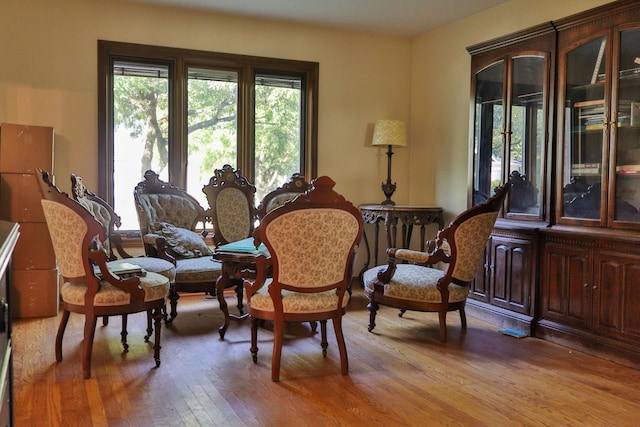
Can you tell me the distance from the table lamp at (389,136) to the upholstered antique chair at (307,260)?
256 centimetres

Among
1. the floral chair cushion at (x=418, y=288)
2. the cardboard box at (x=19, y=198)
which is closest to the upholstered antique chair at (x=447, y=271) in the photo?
the floral chair cushion at (x=418, y=288)

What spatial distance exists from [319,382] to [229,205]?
226 cm

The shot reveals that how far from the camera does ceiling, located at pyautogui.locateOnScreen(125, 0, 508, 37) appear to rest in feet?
15.7

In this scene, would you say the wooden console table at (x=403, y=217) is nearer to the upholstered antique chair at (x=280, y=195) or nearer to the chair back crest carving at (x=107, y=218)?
the upholstered antique chair at (x=280, y=195)

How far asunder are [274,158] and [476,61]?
2.19 m

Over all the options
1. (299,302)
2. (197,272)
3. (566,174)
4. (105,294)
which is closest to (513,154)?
(566,174)

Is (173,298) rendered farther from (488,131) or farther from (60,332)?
(488,131)

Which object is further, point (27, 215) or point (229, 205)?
point (229, 205)

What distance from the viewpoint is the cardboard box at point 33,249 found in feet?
13.5

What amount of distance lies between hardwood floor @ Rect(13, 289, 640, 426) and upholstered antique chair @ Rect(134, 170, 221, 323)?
34cm

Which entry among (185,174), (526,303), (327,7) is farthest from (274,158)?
(526,303)

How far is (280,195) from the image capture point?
4898mm

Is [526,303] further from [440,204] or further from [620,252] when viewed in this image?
[440,204]

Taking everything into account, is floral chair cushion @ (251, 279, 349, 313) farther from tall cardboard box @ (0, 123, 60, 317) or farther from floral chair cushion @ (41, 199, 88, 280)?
tall cardboard box @ (0, 123, 60, 317)
